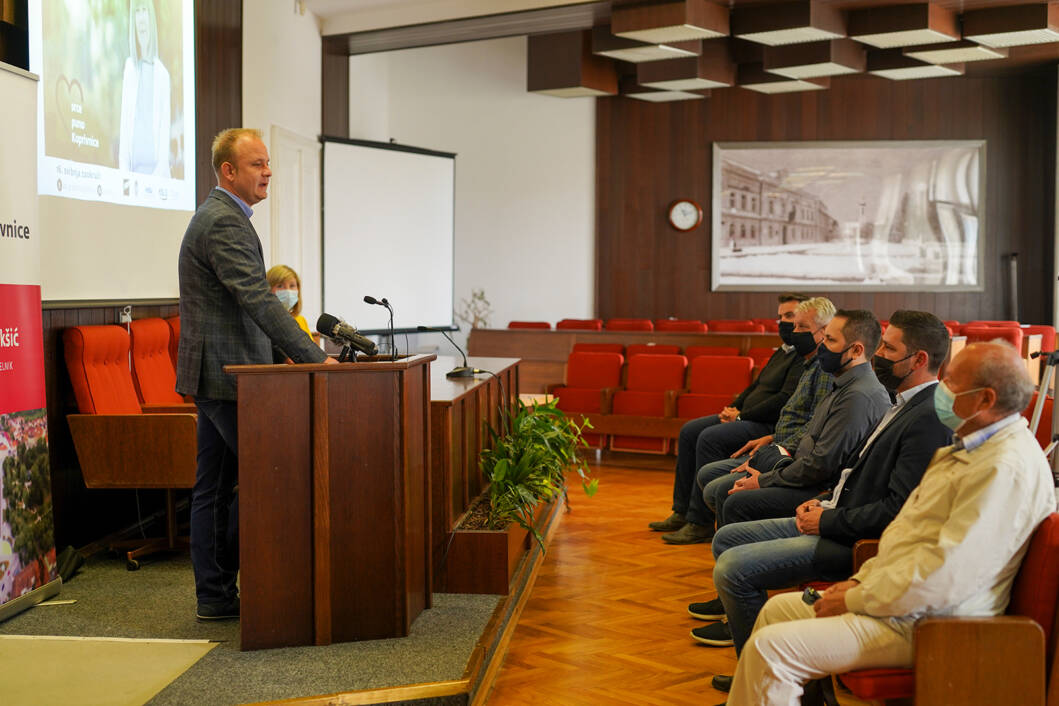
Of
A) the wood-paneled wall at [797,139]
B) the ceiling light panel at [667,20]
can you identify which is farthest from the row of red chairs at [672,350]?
the wood-paneled wall at [797,139]

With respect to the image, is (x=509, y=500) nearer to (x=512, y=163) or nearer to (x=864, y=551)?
(x=864, y=551)

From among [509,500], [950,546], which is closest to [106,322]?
[509,500]

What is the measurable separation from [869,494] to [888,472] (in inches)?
3.9

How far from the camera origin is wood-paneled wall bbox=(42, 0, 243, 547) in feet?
14.9

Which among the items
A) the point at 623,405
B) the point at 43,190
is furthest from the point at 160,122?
the point at 623,405

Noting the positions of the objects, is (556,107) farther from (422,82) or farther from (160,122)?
(160,122)

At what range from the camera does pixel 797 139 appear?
13.0 meters

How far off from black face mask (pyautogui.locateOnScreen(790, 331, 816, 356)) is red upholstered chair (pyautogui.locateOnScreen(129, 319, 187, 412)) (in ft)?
9.51

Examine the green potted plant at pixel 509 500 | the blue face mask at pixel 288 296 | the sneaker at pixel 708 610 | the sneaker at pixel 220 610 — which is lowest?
the sneaker at pixel 708 610

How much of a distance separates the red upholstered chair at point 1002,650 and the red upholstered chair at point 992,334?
611 centimetres

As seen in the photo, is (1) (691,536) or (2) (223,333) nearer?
(2) (223,333)

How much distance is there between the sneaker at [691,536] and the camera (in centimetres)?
555

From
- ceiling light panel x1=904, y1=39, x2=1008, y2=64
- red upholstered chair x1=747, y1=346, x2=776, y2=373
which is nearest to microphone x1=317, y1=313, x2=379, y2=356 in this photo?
red upholstered chair x1=747, y1=346, x2=776, y2=373

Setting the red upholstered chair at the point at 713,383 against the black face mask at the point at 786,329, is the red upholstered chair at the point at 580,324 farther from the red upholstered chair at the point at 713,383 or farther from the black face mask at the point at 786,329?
the black face mask at the point at 786,329
